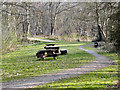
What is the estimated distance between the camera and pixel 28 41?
34.9 m

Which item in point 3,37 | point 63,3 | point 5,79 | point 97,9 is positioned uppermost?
point 63,3

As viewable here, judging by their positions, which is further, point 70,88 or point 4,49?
point 4,49

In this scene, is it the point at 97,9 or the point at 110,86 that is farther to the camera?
the point at 97,9

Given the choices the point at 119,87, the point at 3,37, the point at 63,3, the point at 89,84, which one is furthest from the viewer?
the point at 63,3

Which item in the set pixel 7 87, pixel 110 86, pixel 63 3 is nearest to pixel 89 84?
pixel 110 86

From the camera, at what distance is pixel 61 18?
54.5 meters

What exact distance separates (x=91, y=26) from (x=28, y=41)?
→ 1562 centimetres

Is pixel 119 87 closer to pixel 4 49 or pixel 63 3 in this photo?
pixel 4 49

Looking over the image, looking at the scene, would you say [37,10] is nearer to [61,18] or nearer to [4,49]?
[4,49]

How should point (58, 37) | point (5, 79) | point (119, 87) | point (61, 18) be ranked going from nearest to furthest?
point (119, 87), point (5, 79), point (58, 37), point (61, 18)

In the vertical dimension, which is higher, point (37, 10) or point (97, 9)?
point (97, 9)

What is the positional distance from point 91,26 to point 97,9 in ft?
49.2

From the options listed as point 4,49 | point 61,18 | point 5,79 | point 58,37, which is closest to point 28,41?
point 58,37

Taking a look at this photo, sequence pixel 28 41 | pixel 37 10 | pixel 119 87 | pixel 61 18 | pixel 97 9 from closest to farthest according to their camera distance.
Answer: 1. pixel 119 87
2. pixel 37 10
3. pixel 97 9
4. pixel 28 41
5. pixel 61 18
